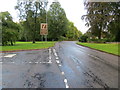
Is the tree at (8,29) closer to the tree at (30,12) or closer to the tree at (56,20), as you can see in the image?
the tree at (30,12)

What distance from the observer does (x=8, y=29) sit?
1067 inches

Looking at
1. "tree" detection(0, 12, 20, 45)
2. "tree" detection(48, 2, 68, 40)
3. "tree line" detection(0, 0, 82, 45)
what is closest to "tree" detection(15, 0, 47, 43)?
"tree line" detection(0, 0, 82, 45)

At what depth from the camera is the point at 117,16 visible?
22.6m

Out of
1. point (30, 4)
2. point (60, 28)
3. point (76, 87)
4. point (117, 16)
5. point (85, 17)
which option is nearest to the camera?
point (76, 87)

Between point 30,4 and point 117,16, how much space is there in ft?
84.9

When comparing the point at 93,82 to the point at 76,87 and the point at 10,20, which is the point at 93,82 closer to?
the point at 76,87

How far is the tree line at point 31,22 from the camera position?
2850 centimetres

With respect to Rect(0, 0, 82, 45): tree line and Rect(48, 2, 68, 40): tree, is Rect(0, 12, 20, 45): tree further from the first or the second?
Rect(48, 2, 68, 40): tree

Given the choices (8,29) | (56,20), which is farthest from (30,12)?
(56,20)

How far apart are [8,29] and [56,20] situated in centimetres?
3689

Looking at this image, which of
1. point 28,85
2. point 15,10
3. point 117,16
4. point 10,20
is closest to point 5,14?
point 10,20

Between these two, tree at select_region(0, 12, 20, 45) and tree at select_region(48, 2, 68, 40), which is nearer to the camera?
tree at select_region(0, 12, 20, 45)

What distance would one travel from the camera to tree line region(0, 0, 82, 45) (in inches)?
1122

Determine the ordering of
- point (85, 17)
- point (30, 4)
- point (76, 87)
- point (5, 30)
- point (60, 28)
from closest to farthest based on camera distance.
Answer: point (76, 87) < point (5, 30) < point (85, 17) < point (30, 4) < point (60, 28)
